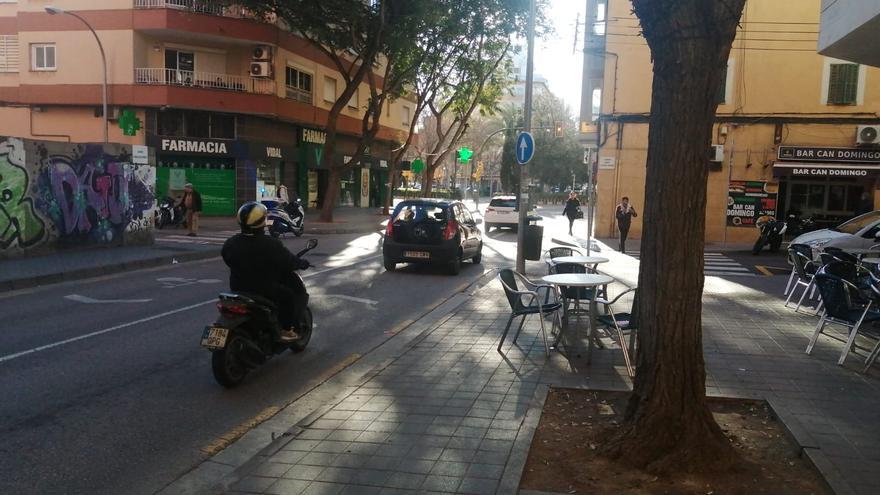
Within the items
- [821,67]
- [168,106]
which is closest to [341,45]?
[168,106]

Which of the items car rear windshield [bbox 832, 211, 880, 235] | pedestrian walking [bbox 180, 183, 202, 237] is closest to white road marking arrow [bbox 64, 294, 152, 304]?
pedestrian walking [bbox 180, 183, 202, 237]

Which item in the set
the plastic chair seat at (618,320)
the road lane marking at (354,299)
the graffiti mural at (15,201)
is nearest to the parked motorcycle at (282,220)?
the graffiti mural at (15,201)

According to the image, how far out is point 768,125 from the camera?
23.4 metres

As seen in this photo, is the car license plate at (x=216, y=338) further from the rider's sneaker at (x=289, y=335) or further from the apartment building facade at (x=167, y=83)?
the apartment building facade at (x=167, y=83)

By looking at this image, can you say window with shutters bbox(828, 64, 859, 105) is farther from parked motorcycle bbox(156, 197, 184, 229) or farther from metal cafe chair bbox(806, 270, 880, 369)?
parked motorcycle bbox(156, 197, 184, 229)

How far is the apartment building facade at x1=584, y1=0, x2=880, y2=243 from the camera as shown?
2275 cm

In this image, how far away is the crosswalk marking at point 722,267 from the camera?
1506 cm

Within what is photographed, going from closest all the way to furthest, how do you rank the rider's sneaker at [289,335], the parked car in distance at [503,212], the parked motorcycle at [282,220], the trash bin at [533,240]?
the rider's sneaker at [289,335] < the trash bin at [533,240] < the parked motorcycle at [282,220] < the parked car in distance at [503,212]

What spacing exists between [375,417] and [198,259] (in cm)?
1195

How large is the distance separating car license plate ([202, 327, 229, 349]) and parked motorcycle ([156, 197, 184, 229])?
19.0m

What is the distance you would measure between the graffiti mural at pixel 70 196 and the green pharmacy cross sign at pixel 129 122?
40.0 ft

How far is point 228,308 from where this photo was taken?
232 inches

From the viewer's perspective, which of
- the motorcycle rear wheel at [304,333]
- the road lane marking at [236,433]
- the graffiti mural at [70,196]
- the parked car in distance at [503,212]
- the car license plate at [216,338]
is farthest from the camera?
the parked car in distance at [503,212]

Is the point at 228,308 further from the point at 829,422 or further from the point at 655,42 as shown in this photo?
the point at 829,422
